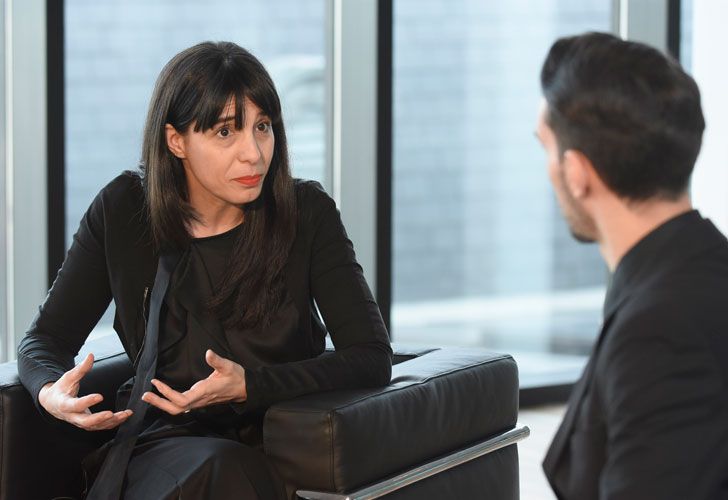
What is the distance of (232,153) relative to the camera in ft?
7.48

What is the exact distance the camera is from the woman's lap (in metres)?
2.04

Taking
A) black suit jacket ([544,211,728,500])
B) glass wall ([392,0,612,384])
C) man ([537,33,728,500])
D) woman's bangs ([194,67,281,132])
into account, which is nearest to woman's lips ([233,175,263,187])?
woman's bangs ([194,67,281,132])

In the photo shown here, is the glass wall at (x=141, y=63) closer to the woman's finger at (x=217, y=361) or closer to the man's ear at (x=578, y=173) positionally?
the woman's finger at (x=217, y=361)

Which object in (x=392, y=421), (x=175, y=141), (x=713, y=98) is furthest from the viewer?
(x=713, y=98)

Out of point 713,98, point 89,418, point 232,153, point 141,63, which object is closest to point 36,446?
point 89,418

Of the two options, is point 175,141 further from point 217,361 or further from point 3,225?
point 3,225

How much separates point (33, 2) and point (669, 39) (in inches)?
111

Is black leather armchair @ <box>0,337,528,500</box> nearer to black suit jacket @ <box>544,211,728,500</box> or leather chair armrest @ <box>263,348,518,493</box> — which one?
leather chair armrest @ <box>263,348,518,493</box>

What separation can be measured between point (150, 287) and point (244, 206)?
26 centimetres

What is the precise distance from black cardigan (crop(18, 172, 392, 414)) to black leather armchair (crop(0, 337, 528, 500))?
0.09 metres

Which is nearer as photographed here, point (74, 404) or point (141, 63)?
point (74, 404)

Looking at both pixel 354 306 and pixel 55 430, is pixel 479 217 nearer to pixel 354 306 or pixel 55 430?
pixel 354 306

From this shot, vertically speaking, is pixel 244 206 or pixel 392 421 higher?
pixel 244 206

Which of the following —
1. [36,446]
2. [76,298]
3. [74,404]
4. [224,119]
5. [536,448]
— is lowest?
[536,448]
